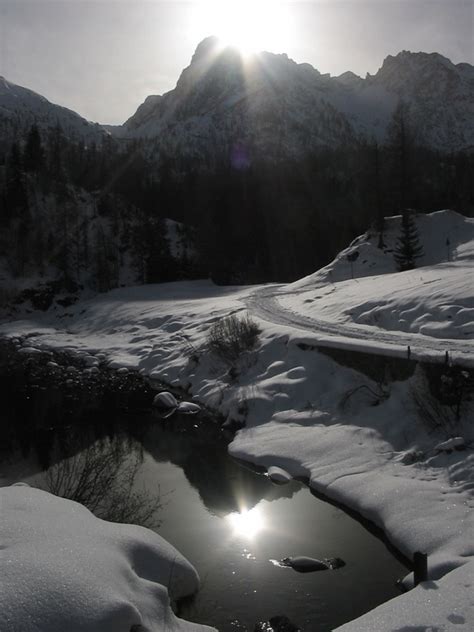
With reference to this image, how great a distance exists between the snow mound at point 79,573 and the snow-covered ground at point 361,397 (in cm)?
375

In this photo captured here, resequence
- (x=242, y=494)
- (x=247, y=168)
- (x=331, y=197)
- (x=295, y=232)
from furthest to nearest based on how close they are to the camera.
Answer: (x=247, y=168) → (x=331, y=197) → (x=295, y=232) → (x=242, y=494)

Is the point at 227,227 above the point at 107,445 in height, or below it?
above

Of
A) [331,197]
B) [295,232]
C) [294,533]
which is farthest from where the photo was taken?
[331,197]

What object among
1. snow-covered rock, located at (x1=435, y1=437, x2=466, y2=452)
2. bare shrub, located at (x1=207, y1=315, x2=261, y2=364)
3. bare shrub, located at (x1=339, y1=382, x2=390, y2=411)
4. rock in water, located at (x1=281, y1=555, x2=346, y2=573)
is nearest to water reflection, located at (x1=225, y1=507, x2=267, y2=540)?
rock in water, located at (x1=281, y1=555, x2=346, y2=573)

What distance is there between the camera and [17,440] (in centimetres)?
2203

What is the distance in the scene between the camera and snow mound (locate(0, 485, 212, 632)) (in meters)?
7.36

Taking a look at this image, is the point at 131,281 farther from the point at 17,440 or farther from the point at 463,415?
the point at 463,415

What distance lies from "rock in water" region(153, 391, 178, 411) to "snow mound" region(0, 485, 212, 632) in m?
14.6

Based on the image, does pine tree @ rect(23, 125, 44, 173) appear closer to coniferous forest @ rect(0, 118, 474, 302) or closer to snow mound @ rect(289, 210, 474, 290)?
coniferous forest @ rect(0, 118, 474, 302)

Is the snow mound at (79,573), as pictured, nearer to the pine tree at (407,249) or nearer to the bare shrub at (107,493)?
the bare shrub at (107,493)

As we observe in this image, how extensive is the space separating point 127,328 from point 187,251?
3846cm

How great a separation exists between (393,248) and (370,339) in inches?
1110

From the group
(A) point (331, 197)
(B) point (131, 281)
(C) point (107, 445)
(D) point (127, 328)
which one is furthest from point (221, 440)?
(A) point (331, 197)

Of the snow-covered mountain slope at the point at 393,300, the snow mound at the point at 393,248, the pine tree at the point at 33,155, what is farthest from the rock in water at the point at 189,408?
the pine tree at the point at 33,155
